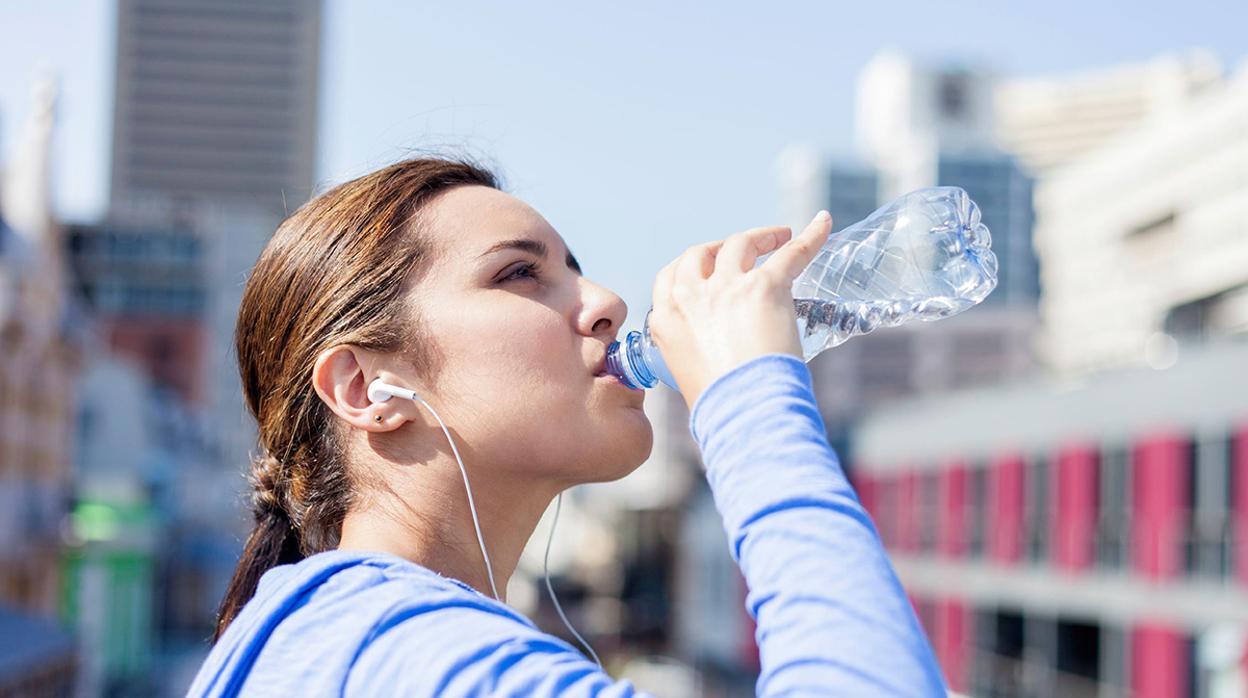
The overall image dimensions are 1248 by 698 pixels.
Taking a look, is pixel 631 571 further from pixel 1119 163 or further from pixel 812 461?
pixel 812 461

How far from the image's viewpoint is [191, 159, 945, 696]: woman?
1303mm

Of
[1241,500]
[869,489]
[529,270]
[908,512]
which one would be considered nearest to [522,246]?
[529,270]

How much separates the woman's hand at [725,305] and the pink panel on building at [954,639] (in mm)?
26857

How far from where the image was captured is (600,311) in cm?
181

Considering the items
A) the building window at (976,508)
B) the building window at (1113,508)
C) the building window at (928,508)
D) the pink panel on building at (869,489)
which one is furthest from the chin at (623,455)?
the pink panel on building at (869,489)

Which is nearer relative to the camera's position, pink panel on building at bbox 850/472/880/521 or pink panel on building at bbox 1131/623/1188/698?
pink panel on building at bbox 1131/623/1188/698

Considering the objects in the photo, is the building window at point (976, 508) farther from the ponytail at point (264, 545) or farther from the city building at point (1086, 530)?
the ponytail at point (264, 545)

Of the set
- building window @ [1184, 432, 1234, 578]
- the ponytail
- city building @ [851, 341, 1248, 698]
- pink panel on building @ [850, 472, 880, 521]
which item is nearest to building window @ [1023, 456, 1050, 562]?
city building @ [851, 341, 1248, 698]

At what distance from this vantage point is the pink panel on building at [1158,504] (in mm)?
20203

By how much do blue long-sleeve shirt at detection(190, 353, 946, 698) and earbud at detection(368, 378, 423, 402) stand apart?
0.31 m

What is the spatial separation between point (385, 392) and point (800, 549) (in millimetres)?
661

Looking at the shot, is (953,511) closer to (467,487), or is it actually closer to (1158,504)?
(1158,504)

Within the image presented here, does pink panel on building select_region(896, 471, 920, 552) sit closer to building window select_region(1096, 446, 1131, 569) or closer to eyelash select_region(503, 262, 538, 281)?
building window select_region(1096, 446, 1131, 569)

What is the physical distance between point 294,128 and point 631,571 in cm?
9735
